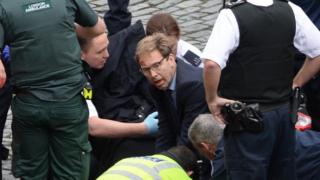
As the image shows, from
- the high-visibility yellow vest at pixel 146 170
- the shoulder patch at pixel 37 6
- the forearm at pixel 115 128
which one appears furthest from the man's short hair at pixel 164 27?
the high-visibility yellow vest at pixel 146 170

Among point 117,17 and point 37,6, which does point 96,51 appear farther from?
point 117,17

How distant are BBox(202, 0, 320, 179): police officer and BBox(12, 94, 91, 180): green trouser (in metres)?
0.91

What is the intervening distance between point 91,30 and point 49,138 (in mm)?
708

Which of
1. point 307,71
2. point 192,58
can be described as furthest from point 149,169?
point 192,58

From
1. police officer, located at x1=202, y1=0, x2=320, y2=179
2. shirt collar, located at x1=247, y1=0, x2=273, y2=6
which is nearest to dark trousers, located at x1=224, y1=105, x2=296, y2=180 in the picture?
police officer, located at x1=202, y1=0, x2=320, y2=179

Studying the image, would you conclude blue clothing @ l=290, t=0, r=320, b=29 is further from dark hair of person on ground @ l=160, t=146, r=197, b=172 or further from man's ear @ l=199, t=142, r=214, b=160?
dark hair of person on ground @ l=160, t=146, r=197, b=172

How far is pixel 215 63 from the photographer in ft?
12.2

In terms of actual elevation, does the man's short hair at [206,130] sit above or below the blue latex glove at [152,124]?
above

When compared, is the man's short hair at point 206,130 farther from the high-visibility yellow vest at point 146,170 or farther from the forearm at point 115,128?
the forearm at point 115,128

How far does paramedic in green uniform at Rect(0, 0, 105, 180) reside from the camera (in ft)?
13.8

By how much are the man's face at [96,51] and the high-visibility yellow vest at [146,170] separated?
4.75 ft

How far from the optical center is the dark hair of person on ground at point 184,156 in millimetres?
3771

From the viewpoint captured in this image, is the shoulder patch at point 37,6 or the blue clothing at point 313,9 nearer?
the shoulder patch at point 37,6

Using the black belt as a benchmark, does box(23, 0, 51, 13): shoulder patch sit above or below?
above
